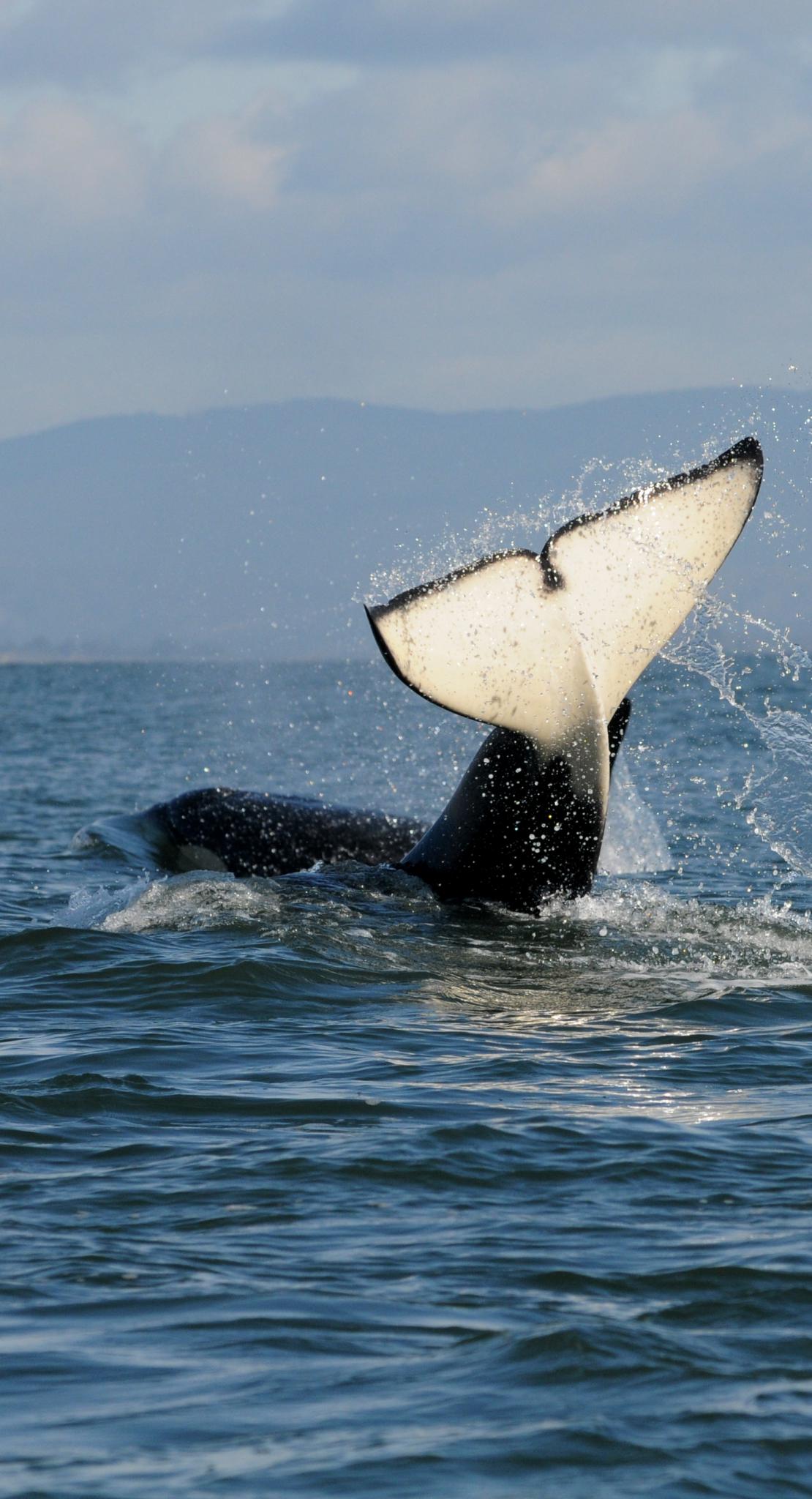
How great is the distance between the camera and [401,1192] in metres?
6.14

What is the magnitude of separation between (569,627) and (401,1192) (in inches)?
147

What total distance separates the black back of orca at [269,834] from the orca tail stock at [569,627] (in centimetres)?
274

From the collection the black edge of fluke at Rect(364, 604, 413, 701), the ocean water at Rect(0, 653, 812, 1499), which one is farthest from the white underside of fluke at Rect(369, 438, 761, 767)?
the ocean water at Rect(0, 653, 812, 1499)

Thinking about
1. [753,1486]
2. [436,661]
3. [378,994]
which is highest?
[436,661]

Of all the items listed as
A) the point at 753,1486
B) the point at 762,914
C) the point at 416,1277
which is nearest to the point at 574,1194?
the point at 416,1277

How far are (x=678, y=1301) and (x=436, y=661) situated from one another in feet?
13.2

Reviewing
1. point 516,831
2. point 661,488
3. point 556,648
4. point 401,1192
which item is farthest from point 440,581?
point 401,1192

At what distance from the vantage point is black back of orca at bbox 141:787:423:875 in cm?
1250

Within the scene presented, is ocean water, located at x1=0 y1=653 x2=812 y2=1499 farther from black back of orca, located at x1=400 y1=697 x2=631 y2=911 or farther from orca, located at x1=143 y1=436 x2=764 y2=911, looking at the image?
orca, located at x1=143 y1=436 x2=764 y2=911

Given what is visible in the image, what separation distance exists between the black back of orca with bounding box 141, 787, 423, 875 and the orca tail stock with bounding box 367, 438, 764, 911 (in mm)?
2741

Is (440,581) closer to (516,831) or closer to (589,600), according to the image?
(589,600)

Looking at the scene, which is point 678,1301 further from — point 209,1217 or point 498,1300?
point 209,1217

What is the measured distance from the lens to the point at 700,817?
20.5 m

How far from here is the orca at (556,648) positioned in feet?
28.6
